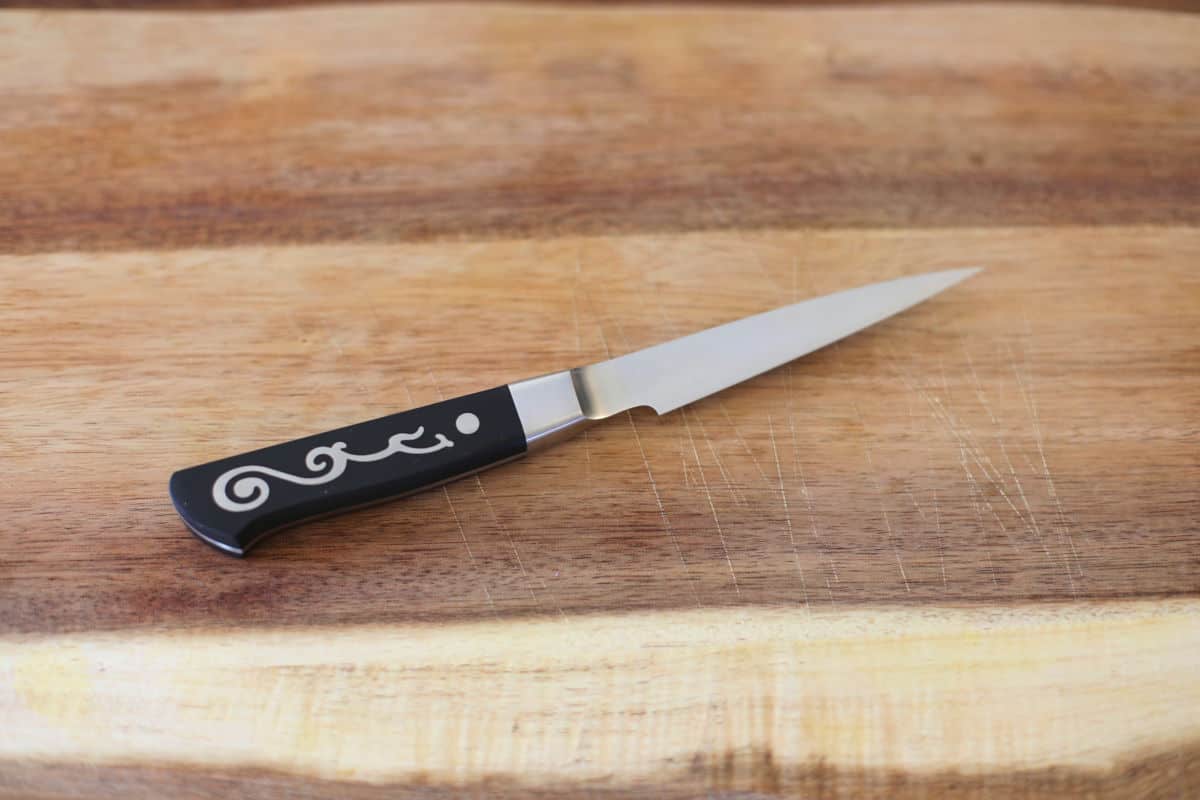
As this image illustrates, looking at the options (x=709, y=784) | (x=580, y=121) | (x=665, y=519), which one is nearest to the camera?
(x=709, y=784)

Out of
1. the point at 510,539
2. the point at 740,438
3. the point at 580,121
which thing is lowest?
the point at 510,539

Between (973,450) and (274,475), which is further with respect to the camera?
(973,450)

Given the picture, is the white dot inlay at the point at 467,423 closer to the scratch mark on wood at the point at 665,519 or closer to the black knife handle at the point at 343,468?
the black knife handle at the point at 343,468

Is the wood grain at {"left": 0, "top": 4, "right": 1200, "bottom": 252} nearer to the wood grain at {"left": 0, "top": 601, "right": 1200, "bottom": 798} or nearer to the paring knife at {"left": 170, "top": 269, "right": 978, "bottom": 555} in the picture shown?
the paring knife at {"left": 170, "top": 269, "right": 978, "bottom": 555}

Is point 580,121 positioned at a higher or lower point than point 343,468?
higher

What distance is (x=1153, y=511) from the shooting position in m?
0.78

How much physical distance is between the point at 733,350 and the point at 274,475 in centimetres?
39

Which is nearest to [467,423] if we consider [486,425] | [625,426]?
[486,425]

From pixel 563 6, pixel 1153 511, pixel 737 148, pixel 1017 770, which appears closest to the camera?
pixel 1017 770

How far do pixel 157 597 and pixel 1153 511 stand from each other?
0.81 metres

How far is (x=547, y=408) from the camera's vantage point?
2.50ft

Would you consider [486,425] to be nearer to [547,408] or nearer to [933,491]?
[547,408]

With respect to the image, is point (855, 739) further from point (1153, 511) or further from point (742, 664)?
point (1153, 511)

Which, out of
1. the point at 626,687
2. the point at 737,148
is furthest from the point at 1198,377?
the point at 626,687
